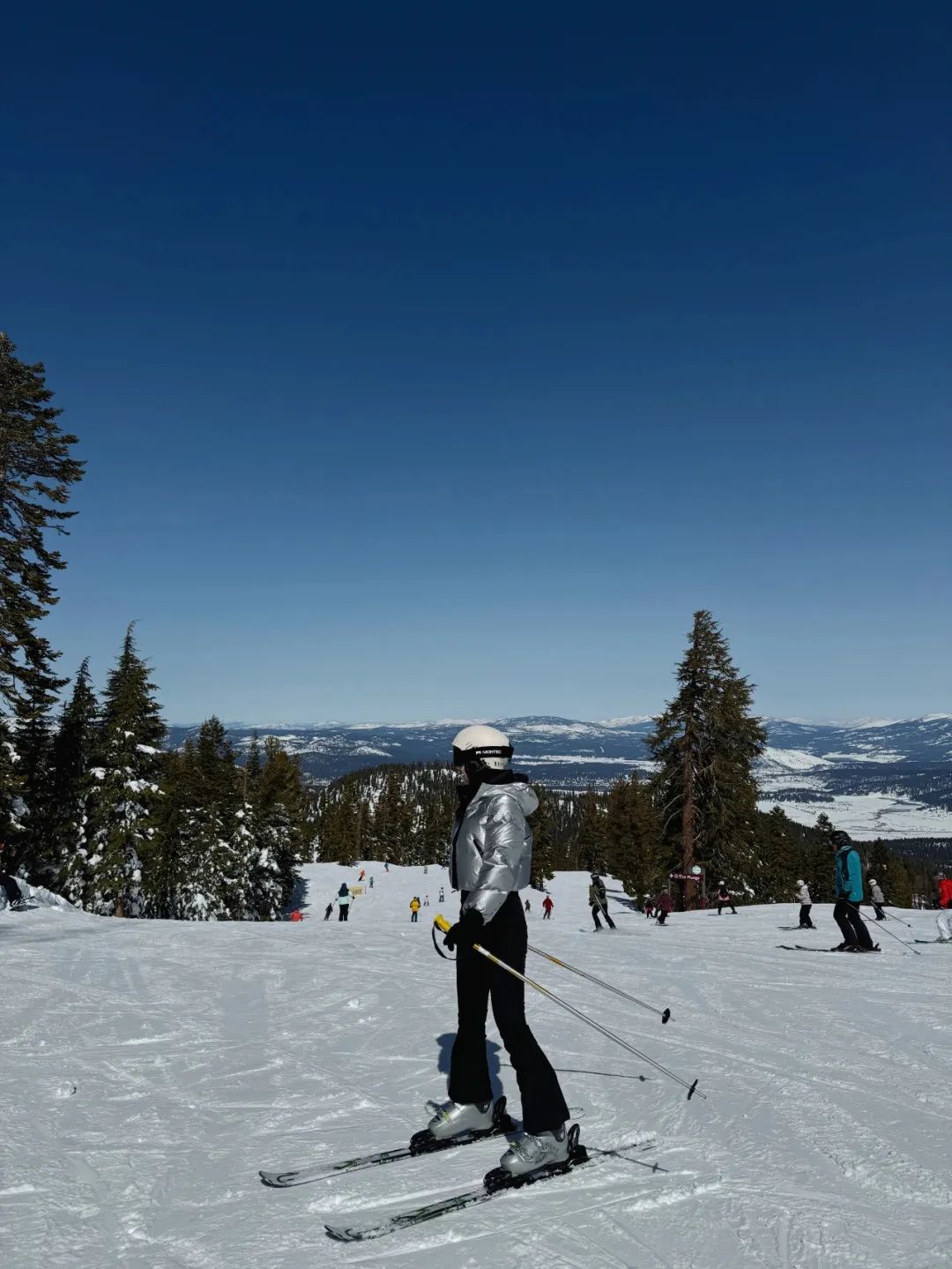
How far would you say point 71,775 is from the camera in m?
35.4

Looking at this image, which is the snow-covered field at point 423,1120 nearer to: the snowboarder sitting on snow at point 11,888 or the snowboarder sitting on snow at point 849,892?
the snowboarder sitting on snow at point 849,892

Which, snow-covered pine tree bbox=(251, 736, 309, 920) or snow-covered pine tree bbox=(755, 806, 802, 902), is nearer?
snow-covered pine tree bbox=(251, 736, 309, 920)

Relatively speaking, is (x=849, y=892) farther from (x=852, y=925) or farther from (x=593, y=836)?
(x=593, y=836)

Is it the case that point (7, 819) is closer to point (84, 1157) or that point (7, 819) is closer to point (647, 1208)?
point (84, 1157)

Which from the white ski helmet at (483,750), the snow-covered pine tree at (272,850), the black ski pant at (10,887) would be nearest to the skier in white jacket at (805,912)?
the white ski helmet at (483,750)

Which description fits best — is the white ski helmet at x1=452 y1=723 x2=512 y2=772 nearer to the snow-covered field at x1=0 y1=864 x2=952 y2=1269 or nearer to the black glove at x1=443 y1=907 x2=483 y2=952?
the black glove at x1=443 y1=907 x2=483 y2=952

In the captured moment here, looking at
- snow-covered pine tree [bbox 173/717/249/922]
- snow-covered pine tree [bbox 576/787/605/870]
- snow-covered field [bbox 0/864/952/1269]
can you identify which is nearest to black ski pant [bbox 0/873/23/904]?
snow-covered field [bbox 0/864/952/1269]

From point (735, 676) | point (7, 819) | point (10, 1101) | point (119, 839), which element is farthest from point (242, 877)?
point (10, 1101)

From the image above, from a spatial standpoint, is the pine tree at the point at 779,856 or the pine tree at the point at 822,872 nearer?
the pine tree at the point at 779,856

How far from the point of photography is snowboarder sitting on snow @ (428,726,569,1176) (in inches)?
147

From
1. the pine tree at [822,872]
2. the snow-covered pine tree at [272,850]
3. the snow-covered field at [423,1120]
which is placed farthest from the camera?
the pine tree at [822,872]

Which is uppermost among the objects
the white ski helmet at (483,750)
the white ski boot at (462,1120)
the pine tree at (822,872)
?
the white ski helmet at (483,750)

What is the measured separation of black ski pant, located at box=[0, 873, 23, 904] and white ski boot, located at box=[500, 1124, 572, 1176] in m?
16.6

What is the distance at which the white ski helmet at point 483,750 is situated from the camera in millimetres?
4148
